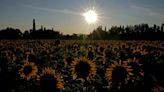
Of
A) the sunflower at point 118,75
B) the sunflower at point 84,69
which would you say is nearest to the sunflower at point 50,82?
the sunflower at point 84,69

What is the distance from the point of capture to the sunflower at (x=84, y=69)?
28.0 feet

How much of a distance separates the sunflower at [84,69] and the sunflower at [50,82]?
89 centimetres

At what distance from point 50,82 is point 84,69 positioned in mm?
1329

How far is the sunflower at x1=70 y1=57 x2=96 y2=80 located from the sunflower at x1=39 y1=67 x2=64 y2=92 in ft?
2.93

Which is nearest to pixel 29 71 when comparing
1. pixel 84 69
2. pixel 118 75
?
pixel 84 69

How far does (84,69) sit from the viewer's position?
344 inches

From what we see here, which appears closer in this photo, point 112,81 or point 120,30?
point 112,81

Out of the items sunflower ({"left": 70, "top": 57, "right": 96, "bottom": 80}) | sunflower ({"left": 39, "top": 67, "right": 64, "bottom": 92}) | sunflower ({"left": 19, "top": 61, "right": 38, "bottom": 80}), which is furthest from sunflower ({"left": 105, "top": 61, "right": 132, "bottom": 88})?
sunflower ({"left": 19, "top": 61, "right": 38, "bottom": 80})

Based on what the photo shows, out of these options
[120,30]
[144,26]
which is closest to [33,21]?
[120,30]

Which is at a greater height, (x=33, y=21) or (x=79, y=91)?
(x=33, y=21)

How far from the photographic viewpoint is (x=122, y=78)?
7.86 metres

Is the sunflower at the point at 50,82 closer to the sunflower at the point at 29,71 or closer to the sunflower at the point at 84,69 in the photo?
the sunflower at the point at 84,69

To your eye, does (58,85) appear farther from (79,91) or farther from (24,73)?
(24,73)

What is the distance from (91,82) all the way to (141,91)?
268 centimetres
